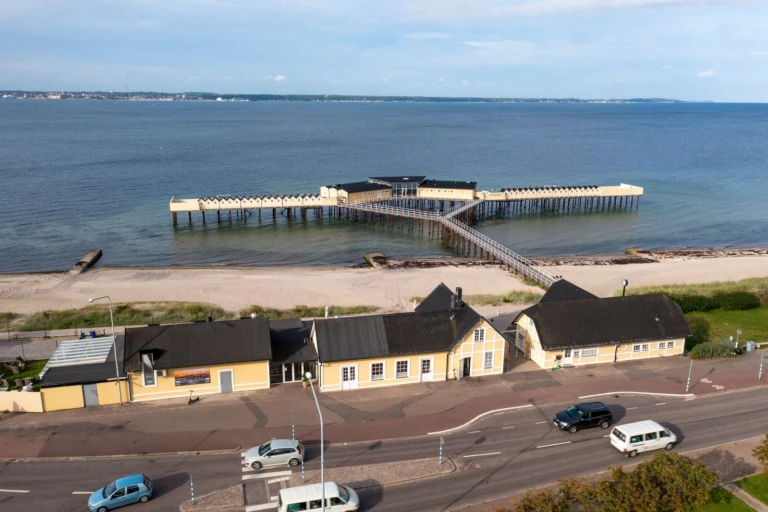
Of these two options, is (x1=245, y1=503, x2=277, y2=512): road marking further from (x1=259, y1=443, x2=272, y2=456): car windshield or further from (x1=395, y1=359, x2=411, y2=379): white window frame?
(x1=395, y1=359, x2=411, y2=379): white window frame

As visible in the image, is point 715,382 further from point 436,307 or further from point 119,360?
point 119,360

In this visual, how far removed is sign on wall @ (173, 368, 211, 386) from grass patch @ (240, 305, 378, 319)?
12694 mm

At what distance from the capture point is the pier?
2891 inches

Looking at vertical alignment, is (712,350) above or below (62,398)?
above

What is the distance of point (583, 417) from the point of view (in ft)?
88.5

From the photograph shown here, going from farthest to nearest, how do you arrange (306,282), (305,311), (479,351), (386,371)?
(306,282), (305,311), (479,351), (386,371)

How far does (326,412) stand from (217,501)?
8.22m

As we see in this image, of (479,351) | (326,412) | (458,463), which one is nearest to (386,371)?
(326,412)

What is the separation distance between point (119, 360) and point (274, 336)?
7896 millimetres

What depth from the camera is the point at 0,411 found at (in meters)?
29.0

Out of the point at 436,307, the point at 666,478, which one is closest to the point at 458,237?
the point at 436,307

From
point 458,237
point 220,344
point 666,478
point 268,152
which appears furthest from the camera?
point 268,152

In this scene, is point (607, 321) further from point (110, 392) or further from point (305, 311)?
point (110, 392)

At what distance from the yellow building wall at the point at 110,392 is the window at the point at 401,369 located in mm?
13637
